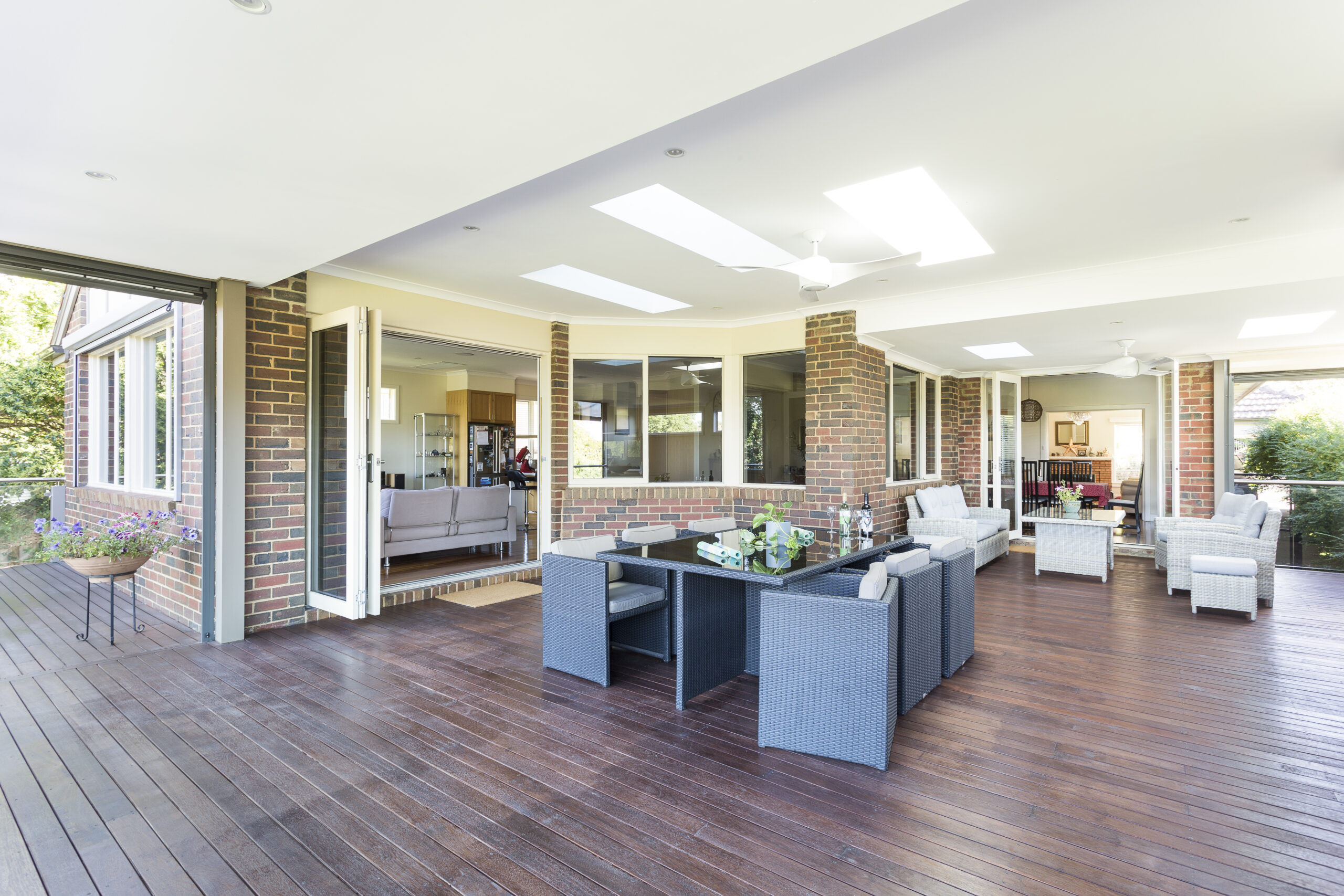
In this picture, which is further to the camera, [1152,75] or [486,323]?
[486,323]

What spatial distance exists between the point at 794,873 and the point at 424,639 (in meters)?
3.25

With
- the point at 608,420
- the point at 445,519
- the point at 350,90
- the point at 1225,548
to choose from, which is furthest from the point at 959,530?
the point at 350,90

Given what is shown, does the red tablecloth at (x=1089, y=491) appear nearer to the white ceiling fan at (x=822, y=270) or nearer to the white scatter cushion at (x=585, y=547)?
the white ceiling fan at (x=822, y=270)

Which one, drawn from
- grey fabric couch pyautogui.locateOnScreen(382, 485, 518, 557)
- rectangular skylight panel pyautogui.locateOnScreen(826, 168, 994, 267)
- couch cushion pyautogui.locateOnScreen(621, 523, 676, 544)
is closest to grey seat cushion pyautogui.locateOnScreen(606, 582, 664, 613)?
couch cushion pyautogui.locateOnScreen(621, 523, 676, 544)

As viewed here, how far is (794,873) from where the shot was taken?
6.68 feet

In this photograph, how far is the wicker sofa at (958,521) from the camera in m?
7.20

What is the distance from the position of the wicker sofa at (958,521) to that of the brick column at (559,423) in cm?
379

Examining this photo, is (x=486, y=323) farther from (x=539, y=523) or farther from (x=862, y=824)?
(x=862, y=824)

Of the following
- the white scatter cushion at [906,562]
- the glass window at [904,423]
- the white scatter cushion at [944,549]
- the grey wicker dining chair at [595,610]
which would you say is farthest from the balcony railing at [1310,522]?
the grey wicker dining chair at [595,610]

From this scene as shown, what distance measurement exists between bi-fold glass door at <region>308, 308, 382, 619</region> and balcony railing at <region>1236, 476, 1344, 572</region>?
904cm

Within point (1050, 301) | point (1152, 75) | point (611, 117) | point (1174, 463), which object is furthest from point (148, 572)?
point (1174, 463)

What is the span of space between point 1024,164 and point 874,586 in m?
2.27

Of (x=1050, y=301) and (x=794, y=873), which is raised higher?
(x=1050, y=301)

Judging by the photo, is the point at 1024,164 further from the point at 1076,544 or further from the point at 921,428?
the point at 921,428
